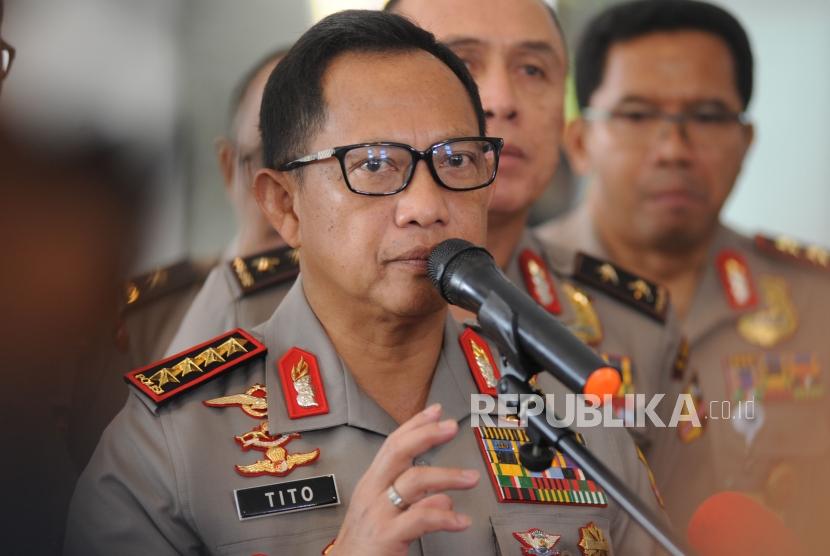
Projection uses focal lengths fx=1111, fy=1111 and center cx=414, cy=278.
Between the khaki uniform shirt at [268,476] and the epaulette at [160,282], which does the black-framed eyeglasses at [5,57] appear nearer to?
the epaulette at [160,282]

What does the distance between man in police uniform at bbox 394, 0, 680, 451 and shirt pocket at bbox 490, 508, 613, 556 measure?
1.87 feet

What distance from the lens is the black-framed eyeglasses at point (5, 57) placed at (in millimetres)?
1717

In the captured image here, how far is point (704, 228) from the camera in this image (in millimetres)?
2537

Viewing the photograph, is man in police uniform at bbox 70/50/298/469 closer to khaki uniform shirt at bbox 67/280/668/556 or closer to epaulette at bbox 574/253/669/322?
khaki uniform shirt at bbox 67/280/668/556

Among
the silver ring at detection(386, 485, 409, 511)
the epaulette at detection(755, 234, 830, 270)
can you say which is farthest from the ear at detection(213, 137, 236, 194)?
the epaulette at detection(755, 234, 830, 270)

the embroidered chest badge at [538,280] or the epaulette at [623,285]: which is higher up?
the embroidered chest badge at [538,280]

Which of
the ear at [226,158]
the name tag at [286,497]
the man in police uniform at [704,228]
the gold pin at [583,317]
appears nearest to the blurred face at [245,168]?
the ear at [226,158]

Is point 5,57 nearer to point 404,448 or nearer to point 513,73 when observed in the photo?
point 513,73

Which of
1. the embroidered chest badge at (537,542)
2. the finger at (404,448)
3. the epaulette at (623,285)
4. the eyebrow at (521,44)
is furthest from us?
the epaulette at (623,285)

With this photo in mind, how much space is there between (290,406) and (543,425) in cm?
45

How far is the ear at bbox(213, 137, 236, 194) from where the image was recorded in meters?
Answer: 2.16

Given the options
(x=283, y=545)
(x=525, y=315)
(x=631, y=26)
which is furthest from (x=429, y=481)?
(x=631, y=26)

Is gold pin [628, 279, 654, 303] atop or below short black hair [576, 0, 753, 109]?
below

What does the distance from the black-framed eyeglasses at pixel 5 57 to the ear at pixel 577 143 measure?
4.01 feet
